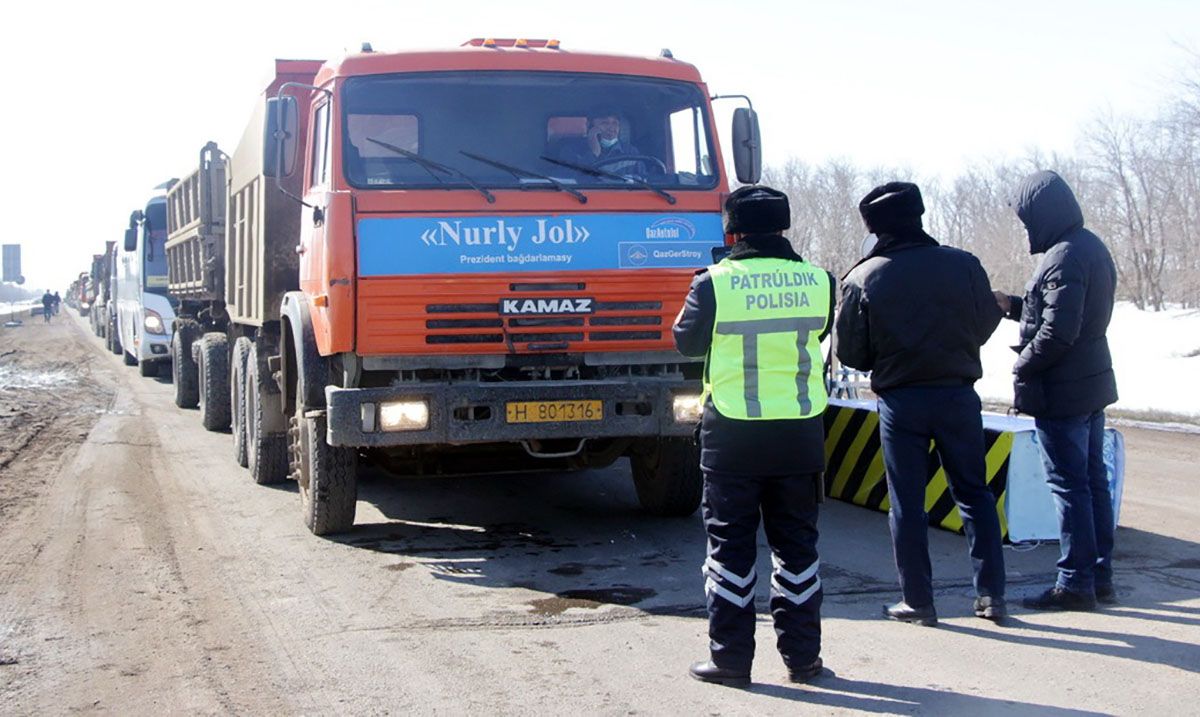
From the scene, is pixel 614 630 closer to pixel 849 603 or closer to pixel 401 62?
pixel 849 603

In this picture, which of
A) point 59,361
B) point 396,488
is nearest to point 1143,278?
point 59,361

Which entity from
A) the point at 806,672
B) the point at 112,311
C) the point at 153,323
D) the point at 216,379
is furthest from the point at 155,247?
the point at 806,672

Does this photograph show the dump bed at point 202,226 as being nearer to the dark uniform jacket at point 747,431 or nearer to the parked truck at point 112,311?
the dark uniform jacket at point 747,431

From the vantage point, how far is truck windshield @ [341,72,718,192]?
7348 mm

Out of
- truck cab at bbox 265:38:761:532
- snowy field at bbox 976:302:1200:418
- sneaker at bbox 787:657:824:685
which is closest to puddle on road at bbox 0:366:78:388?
snowy field at bbox 976:302:1200:418

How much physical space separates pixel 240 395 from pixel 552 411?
4.91 m

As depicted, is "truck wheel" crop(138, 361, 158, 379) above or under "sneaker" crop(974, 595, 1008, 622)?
above

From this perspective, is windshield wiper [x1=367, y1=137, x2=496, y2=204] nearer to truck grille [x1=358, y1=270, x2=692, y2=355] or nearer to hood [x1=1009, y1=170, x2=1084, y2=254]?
truck grille [x1=358, y1=270, x2=692, y2=355]

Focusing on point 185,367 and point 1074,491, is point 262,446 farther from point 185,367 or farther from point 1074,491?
point 185,367

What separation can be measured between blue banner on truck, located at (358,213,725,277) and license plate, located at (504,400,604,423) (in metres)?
0.74

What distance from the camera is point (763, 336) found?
4938 millimetres

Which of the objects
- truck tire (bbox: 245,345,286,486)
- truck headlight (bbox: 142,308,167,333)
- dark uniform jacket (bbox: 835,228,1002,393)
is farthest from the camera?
truck headlight (bbox: 142,308,167,333)

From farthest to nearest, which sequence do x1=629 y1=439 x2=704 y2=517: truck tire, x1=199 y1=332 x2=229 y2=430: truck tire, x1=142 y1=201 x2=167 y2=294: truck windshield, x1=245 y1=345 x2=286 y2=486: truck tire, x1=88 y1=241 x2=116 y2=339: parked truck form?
x1=88 y1=241 x2=116 y2=339: parked truck → x1=142 y1=201 x2=167 y2=294: truck windshield → x1=199 y1=332 x2=229 y2=430: truck tire → x1=245 y1=345 x2=286 y2=486: truck tire → x1=629 y1=439 x2=704 y2=517: truck tire

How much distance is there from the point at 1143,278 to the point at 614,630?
44.2 m
